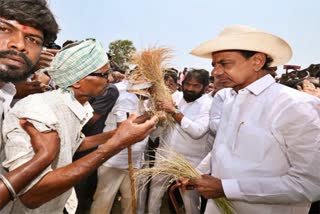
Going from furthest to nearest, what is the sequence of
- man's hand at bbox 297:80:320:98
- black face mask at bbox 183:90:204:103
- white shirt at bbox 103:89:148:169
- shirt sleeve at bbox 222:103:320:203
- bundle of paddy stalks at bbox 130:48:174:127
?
black face mask at bbox 183:90:204:103 → white shirt at bbox 103:89:148:169 → man's hand at bbox 297:80:320:98 → bundle of paddy stalks at bbox 130:48:174:127 → shirt sleeve at bbox 222:103:320:203

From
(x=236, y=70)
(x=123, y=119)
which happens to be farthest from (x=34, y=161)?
(x=123, y=119)

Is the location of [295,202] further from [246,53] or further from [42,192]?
[42,192]

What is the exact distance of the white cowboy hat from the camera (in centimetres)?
220

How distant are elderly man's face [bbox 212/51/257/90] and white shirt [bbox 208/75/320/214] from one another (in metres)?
0.06

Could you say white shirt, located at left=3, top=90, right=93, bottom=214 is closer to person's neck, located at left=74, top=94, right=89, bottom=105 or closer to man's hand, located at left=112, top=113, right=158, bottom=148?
person's neck, located at left=74, top=94, right=89, bottom=105

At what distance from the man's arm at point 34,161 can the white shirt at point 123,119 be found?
8.26 feet

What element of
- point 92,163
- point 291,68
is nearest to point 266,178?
point 92,163

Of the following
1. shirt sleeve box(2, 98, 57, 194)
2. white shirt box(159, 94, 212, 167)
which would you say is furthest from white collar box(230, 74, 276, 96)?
white shirt box(159, 94, 212, 167)

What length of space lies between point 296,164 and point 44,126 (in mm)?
1524

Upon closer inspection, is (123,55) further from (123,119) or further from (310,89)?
A: (310,89)

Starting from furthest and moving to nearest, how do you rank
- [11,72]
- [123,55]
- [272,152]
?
[123,55] < [272,152] < [11,72]

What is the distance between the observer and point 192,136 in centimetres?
404

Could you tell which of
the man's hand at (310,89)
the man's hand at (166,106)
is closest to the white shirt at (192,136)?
the man's hand at (166,106)

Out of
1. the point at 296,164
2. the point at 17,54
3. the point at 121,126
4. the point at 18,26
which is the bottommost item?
the point at 296,164
